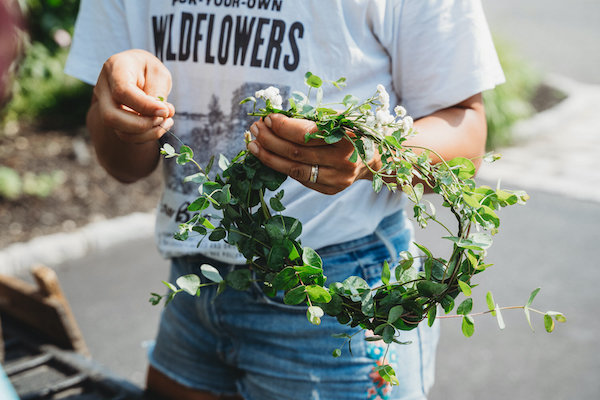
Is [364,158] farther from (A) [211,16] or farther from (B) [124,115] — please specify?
(A) [211,16]

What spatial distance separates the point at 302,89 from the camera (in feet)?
4.45

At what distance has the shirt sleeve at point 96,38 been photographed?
62.0 inches

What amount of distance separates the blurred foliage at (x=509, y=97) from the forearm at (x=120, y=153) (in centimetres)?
592

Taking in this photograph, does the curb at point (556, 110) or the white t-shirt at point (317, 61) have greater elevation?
the white t-shirt at point (317, 61)

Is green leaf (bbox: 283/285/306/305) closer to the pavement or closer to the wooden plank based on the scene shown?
the pavement

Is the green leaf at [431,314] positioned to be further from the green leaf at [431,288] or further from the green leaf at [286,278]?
the green leaf at [286,278]

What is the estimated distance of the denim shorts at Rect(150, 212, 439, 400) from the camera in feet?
4.43

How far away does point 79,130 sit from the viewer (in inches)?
243

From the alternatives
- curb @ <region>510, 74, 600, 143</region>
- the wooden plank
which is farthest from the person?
curb @ <region>510, 74, 600, 143</region>

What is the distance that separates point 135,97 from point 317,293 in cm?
45

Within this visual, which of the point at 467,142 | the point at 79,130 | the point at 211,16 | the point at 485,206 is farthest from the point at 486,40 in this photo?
the point at 79,130

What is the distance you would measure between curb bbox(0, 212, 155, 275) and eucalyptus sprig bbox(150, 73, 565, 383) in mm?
3559

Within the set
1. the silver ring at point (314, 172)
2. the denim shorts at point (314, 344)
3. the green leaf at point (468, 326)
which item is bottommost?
the denim shorts at point (314, 344)

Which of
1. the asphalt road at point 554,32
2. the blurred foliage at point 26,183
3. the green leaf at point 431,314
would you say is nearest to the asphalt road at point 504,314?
the blurred foliage at point 26,183
